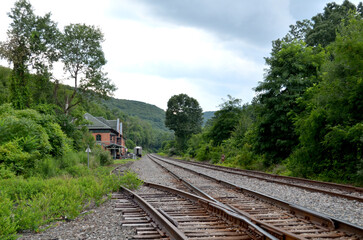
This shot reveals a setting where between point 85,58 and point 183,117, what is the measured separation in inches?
1603

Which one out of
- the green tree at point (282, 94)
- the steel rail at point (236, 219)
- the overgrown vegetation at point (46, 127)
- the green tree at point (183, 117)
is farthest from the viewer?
the green tree at point (183, 117)

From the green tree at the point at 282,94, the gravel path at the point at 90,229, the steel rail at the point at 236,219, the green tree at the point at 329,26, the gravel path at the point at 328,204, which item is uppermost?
the green tree at the point at 329,26

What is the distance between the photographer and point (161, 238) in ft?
14.5

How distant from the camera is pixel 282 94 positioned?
1873 cm

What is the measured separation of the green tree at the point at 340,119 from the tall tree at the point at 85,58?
22655mm

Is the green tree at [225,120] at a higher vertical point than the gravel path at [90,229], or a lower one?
higher

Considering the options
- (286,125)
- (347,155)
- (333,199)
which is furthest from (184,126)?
(333,199)

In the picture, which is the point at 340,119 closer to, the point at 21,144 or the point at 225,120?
the point at 21,144

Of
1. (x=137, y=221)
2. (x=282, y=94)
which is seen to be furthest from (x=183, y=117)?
(x=137, y=221)

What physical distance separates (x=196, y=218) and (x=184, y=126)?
6209 centimetres

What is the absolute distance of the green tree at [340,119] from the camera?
11.6m

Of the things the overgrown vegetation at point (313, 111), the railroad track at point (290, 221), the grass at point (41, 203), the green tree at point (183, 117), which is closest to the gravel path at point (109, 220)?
the grass at point (41, 203)

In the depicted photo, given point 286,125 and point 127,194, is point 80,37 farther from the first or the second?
point 127,194

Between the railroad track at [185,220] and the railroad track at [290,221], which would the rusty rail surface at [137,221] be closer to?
the railroad track at [185,220]
